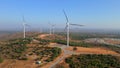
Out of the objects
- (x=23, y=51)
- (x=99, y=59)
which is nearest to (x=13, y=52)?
(x=23, y=51)

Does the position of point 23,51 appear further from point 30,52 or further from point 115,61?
point 115,61

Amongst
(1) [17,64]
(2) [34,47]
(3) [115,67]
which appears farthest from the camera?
(2) [34,47]

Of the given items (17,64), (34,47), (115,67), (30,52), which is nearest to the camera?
(115,67)

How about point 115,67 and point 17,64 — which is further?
point 17,64

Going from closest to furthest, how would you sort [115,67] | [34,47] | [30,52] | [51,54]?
1. [115,67]
2. [51,54]
3. [30,52]
4. [34,47]

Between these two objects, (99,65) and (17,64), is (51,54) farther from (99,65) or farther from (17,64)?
(99,65)

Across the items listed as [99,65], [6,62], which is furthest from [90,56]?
[6,62]
